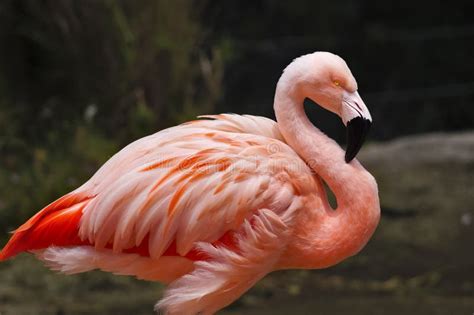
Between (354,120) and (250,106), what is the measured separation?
4.71m

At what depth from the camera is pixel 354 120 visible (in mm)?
3277

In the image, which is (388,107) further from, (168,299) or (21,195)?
(168,299)

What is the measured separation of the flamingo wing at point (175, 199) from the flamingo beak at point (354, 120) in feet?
0.64

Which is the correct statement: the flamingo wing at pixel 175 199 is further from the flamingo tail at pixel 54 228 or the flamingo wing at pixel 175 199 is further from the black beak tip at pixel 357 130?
the black beak tip at pixel 357 130

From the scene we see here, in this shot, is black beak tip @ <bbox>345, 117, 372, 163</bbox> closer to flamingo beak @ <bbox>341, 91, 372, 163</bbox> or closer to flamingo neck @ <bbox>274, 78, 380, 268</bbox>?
flamingo beak @ <bbox>341, 91, 372, 163</bbox>

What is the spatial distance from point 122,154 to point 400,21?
585 centimetres

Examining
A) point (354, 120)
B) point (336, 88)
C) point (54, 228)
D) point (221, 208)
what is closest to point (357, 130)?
point (354, 120)

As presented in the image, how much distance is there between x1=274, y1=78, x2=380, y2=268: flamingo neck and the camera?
3.30 m

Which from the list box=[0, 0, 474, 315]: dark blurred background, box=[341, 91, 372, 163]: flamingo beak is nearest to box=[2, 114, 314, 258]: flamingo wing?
box=[341, 91, 372, 163]: flamingo beak

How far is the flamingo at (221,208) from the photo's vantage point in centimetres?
320

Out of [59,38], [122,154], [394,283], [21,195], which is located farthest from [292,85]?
[59,38]

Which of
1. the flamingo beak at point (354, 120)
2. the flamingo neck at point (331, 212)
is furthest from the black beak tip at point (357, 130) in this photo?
the flamingo neck at point (331, 212)

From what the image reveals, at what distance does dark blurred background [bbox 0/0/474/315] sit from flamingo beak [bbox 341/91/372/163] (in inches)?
75.7

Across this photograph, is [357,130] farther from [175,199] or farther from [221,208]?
[175,199]
